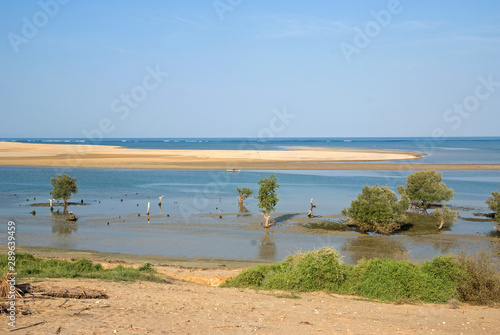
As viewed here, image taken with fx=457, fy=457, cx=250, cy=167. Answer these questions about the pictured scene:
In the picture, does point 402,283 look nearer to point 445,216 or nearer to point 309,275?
point 309,275

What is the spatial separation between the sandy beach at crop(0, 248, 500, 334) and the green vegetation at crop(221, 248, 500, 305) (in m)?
0.54

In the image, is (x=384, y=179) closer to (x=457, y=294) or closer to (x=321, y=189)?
(x=321, y=189)

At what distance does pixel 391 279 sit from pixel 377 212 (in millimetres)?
15910

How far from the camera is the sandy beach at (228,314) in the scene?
9531 millimetres

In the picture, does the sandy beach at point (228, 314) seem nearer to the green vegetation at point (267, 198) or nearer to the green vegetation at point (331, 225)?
the green vegetation at point (331, 225)

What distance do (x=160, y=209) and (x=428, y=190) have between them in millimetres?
22648

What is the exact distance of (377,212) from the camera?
2945cm

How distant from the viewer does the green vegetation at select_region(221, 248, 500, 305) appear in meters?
13.6

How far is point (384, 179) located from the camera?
190 feet

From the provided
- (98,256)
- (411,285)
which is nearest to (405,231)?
(411,285)

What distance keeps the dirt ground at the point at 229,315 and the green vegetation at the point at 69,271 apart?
4.30 ft

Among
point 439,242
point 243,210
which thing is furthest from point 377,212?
point 243,210

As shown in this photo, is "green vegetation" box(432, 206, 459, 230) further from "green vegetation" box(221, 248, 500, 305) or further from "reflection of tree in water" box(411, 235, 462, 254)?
"green vegetation" box(221, 248, 500, 305)

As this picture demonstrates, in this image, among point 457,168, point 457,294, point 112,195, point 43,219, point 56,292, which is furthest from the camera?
point 457,168
